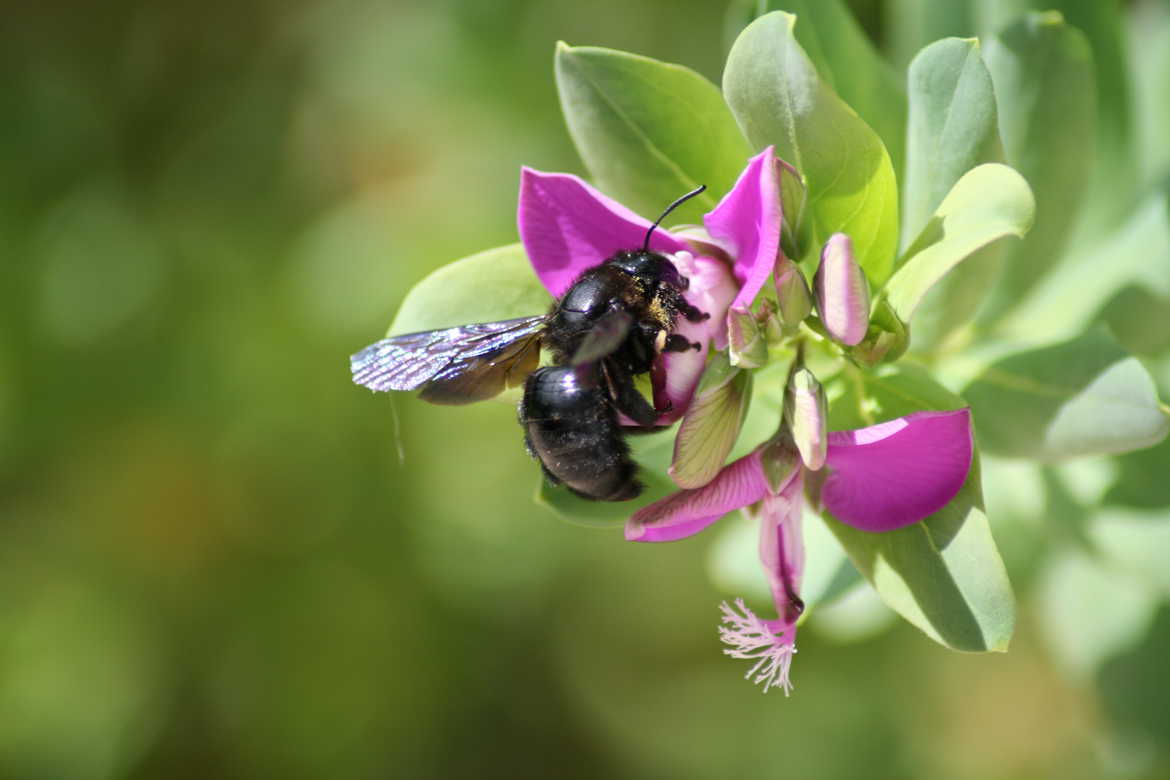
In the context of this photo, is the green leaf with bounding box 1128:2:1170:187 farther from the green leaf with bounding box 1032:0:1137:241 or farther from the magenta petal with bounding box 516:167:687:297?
the magenta petal with bounding box 516:167:687:297

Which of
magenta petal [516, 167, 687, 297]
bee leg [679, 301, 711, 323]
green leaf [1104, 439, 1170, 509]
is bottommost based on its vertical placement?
green leaf [1104, 439, 1170, 509]

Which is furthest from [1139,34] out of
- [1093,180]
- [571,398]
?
[571,398]

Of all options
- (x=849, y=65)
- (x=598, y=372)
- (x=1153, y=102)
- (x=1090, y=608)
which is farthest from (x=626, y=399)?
(x=1153, y=102)

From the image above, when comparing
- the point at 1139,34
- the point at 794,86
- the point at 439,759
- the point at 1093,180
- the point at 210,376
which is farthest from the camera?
the point at 439,759

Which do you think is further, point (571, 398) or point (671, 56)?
point (671, 56)

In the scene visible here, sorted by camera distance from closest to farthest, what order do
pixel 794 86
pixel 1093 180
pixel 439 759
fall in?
pixel 794 86, pixel 1093 180, pixel 439 759

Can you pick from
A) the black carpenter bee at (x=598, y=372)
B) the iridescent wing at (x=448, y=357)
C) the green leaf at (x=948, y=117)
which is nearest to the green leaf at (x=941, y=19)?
the green leaf at (x=948, y=117)

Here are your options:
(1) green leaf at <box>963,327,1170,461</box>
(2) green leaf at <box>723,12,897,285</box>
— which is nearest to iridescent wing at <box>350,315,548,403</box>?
(2) green leaf at <box>723,12,897,285</box>

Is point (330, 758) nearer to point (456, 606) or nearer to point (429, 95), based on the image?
point (456, 606)
